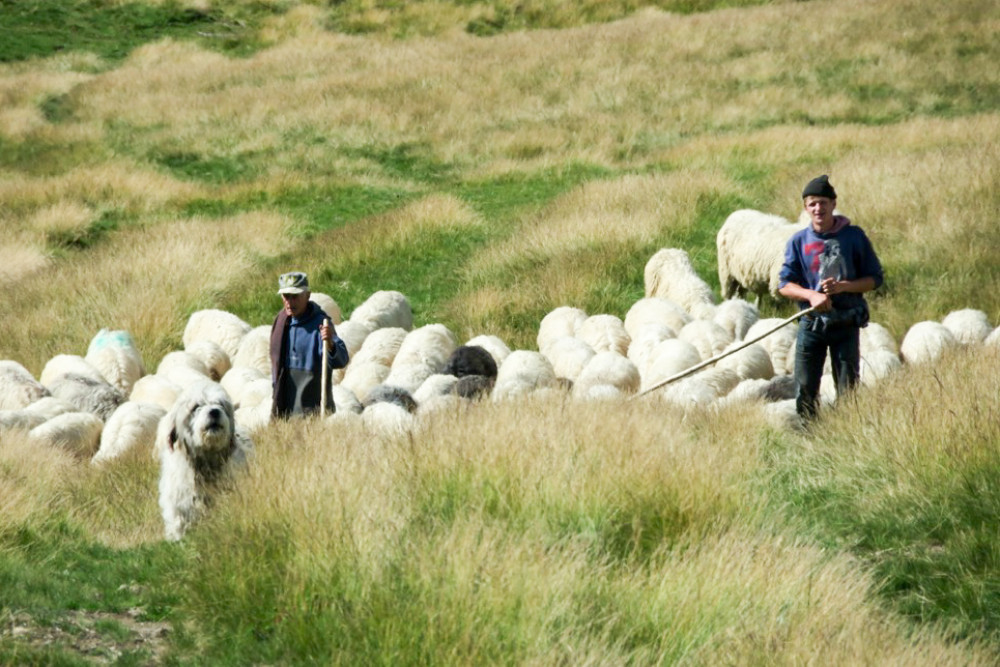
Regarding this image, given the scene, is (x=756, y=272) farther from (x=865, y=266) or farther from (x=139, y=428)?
(x=139, y=428)

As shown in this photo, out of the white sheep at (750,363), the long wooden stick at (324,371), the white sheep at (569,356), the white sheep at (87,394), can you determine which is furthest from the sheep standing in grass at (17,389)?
the white sheep at (750,363)

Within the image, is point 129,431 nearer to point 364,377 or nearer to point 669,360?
point 364,377

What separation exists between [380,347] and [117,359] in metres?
2.85

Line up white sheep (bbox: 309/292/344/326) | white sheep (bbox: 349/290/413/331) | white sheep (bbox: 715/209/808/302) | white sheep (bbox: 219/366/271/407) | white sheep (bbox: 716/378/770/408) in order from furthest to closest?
white sheep (bbox: 309/292/344/326) < white sheep (bbox: 349/290/413/331) < white sheep (bbox: 715/209/808/302) < white sheep (bbox: 219/366/271/407) < white sheep (bbox: 716/378/770/408)

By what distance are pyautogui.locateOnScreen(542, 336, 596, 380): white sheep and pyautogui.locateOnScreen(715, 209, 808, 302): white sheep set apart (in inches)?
106

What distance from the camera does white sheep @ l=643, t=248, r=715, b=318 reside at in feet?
45.0

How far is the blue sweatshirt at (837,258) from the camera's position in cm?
816

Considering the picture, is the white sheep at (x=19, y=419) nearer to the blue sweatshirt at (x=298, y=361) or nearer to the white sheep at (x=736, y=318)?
the blue sweatshirt at (x=298, y=361)

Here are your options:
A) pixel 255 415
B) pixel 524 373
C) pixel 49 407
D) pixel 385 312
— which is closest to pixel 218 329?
pixel 385 312

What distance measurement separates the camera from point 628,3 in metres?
40.2

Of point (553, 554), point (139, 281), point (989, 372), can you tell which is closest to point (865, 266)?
point (989, 372)

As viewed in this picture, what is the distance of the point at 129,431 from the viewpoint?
33.3 ft

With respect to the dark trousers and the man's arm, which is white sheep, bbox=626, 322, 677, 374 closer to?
the dark trousers

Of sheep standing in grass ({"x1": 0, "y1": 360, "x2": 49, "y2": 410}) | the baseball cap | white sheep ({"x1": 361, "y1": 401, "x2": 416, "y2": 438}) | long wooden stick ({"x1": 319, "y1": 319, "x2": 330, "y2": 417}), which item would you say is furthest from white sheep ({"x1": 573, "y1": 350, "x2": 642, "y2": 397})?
sheep standing in grass ({"x1": 0, "y1": 360, "x2": 49, "y2": 410})
